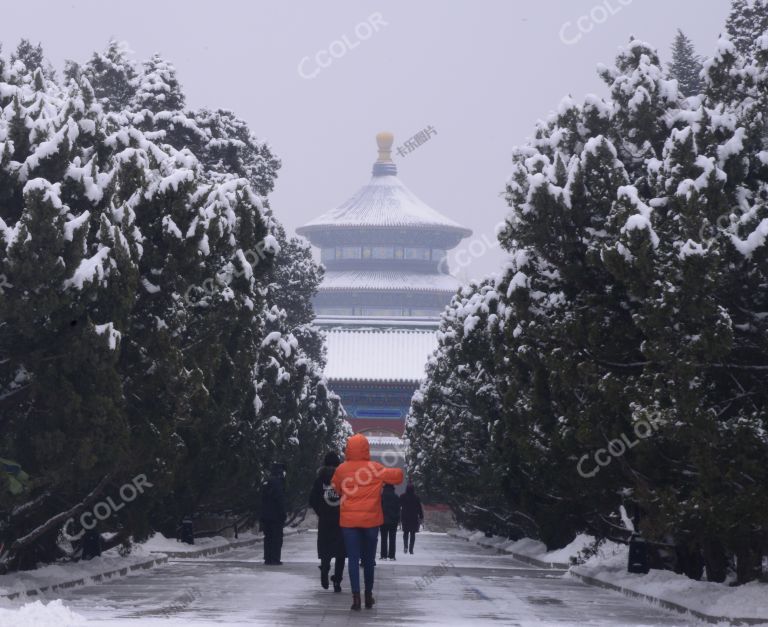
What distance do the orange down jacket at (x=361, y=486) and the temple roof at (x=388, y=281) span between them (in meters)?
89.6

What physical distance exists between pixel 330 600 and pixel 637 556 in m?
6.64

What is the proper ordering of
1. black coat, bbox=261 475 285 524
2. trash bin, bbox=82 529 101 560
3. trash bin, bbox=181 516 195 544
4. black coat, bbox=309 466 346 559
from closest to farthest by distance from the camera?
1. black coat, bbox=309 466 346 559
2. trash bin, bbox=82 529 101 560
3. black coat, bbox=261 475 285 524
4. trash bin, bbox=181 516 195 544

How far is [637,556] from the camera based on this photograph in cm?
2156

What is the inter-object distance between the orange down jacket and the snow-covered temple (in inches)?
2698

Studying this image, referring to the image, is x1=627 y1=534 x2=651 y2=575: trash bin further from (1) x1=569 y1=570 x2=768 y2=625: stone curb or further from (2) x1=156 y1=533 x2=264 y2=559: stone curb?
(2) x1=156 y1=533 x2=264 y2=559: stone curb

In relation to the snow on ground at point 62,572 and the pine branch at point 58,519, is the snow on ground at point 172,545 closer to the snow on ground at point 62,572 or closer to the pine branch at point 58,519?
the snow on ground at point 62,572

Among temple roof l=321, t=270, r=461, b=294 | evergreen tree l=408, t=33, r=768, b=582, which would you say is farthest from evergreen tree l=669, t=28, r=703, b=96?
temple roof l=321, t=270, r=461, b=294

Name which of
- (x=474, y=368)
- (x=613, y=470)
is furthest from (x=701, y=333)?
(x=474, y=368)

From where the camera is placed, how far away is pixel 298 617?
14.0 metres

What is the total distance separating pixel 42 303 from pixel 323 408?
114ft

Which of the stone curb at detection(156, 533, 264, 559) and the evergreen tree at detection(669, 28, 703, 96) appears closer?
the stone curb at detection(156, 533, 264, 559)

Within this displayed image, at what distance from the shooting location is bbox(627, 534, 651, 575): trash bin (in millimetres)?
21422

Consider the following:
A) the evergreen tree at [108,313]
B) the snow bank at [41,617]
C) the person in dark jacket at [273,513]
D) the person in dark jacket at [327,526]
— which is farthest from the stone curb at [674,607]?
the snow bank at [41,617]

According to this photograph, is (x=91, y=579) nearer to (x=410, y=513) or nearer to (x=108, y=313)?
(x=108, y=313)
